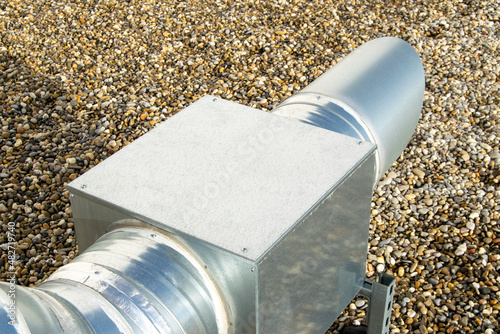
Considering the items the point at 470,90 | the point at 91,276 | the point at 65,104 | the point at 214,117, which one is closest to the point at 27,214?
the point at 65,104

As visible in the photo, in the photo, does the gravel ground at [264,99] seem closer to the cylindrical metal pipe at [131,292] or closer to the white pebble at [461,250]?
the white pebble at [461,250]

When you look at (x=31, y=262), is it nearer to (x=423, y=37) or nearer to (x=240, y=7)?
(x=240, y=7)

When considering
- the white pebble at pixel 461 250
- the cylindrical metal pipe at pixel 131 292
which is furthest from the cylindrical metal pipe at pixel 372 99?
the cylindrical metal pipe at pixel 131 292

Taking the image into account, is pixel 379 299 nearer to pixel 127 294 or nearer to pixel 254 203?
pixel 254 203

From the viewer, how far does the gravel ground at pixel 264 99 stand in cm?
394

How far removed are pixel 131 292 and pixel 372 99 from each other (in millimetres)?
1703

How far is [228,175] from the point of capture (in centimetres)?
238

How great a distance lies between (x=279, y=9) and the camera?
6.76 metres

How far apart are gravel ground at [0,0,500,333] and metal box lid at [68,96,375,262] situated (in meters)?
1.47

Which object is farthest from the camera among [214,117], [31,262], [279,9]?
[279,9]

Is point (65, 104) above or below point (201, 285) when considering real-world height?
below

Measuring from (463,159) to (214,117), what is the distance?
2778mm

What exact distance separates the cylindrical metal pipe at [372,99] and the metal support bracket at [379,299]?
2.00ft

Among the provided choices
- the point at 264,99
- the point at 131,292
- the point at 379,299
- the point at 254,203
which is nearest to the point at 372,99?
the point at 379,299
